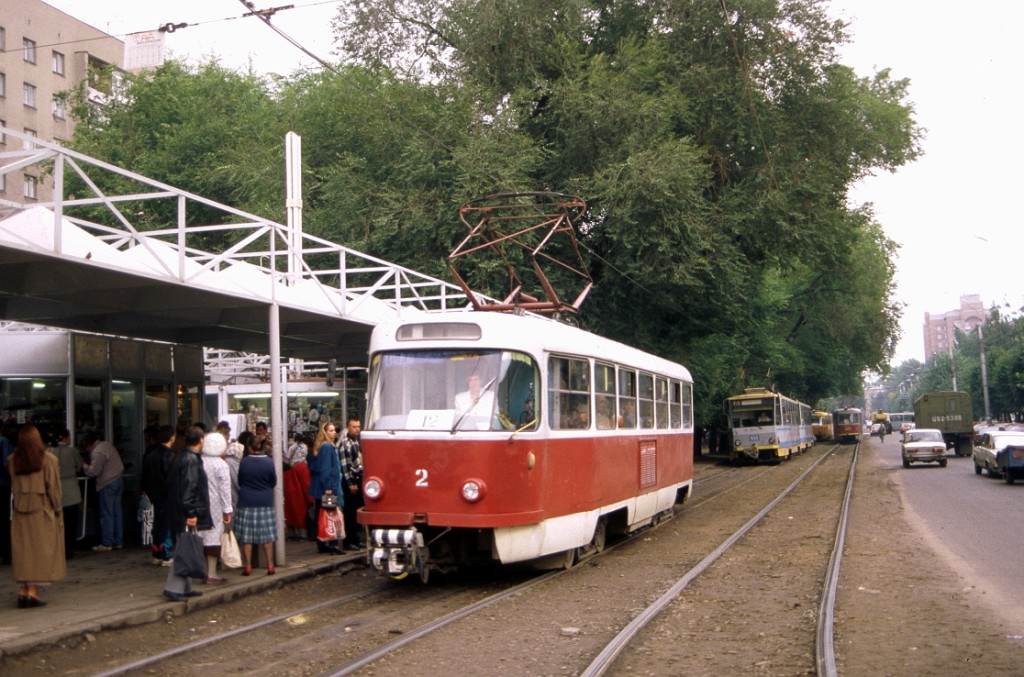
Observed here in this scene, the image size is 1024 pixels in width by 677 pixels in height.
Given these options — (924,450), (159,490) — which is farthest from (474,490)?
(924,450)

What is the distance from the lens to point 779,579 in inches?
478

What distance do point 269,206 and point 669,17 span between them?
1202cm

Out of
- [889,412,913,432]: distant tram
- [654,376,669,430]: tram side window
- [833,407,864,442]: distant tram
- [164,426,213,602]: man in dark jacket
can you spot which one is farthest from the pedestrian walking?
[889,412,913,432]: distant tram

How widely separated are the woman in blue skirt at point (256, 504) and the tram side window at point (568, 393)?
3.17 m

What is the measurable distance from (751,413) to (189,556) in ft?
122

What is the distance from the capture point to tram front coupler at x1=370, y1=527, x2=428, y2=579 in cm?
1089

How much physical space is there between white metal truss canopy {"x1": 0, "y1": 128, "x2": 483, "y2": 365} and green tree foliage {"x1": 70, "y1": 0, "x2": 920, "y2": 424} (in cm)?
856

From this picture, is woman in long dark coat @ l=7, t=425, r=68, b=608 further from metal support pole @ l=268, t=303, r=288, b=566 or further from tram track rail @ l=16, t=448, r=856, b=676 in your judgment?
metal support pole @ l=268, t=303, r=288, b=566

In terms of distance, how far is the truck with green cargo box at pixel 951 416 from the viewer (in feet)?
167

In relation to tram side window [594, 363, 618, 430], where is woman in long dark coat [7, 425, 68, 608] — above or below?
below

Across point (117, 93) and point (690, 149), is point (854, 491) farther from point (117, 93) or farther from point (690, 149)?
point (117, 93)

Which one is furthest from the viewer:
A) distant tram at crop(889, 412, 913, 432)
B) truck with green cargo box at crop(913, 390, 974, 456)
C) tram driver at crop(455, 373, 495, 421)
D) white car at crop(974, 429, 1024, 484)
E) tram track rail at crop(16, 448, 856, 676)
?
distant tram at crop(889, 412, 913, 432)

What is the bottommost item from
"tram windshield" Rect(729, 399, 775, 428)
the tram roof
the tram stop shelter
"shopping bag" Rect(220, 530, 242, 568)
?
"shopping bag" Rect(220, 530, 242, 568)

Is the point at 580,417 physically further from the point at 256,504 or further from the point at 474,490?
the point at 256,504
